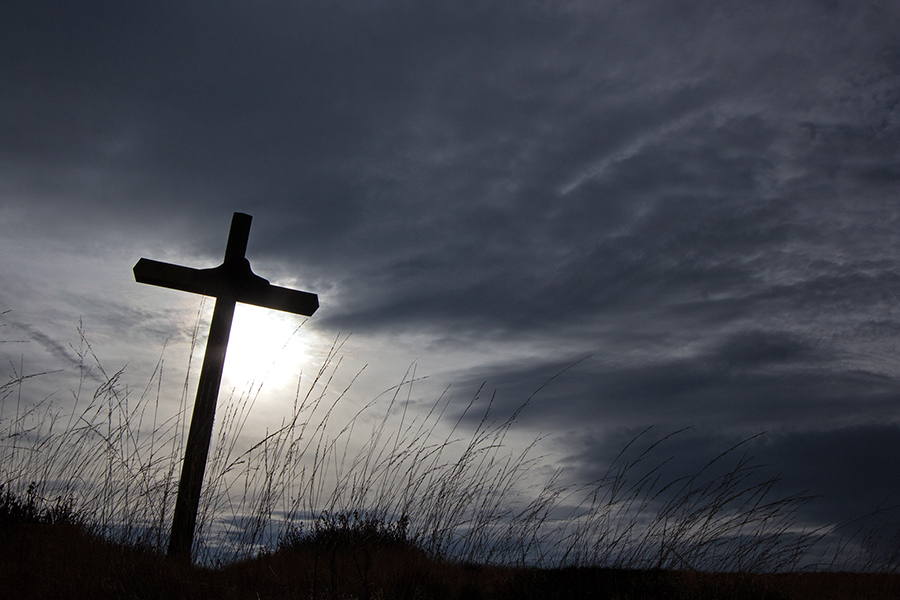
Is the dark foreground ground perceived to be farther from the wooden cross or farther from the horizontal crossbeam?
the horizontal crossbeam

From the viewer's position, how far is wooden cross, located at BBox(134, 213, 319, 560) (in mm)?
4445

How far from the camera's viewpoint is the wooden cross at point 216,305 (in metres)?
4.45

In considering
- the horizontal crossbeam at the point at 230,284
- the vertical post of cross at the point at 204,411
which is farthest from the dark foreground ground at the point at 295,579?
the horizontal crossbeam at the point at 230,284

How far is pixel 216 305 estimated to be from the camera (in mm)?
5172

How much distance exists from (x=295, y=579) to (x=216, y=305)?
Result: 2548 mm

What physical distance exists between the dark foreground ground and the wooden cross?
0.41m

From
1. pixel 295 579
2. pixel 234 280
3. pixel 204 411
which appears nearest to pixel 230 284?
pixel 234 280

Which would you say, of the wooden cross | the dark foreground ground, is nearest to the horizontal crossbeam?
the wooden cross

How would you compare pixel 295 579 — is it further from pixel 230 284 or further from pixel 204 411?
pixel 230 284

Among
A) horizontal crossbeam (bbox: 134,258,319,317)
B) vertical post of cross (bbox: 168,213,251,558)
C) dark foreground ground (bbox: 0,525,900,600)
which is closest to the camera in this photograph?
dark foreground ground (bbox: 0,525,900,600)

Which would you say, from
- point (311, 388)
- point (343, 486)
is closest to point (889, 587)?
point (343, 486)

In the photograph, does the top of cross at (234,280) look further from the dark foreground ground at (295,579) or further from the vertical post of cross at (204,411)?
the dark foreground ground at (295,579)

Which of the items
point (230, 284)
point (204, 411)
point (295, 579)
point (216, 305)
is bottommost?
point (295, 579)

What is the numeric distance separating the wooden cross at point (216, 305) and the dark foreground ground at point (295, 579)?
41 cm
